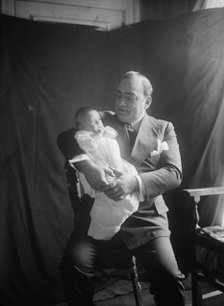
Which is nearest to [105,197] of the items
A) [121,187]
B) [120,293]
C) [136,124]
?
[121,187]

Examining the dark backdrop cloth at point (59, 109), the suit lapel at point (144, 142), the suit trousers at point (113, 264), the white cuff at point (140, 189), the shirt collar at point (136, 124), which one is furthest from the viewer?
the dark backdrop cloth at point (59, 109)

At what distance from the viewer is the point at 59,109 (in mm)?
2805

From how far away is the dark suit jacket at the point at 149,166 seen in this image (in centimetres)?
196

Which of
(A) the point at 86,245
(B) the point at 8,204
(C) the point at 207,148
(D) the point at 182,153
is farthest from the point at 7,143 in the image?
(C) the point at 207,148

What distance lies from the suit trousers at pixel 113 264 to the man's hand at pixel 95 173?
36 cm

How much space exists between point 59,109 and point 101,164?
105 centimetres

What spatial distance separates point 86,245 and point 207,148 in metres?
1.27

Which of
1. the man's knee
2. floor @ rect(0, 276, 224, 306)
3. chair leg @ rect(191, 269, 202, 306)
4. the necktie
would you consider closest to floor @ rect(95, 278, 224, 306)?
floor @ rect(0, 276, 224, 306)

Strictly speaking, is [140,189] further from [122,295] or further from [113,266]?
[122,295]

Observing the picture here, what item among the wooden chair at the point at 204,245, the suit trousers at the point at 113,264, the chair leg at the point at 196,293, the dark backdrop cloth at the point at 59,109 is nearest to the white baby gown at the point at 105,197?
the suit trousers at the point at 113,264

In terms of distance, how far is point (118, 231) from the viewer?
1.99m

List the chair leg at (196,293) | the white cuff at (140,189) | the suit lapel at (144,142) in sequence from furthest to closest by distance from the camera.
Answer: the chair leg at (196,293), the suit lapel at (144,142), the white cuff at (140,189)

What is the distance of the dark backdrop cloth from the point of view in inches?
103

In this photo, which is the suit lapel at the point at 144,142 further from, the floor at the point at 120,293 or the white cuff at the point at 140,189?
the floor at the point at 120,293
